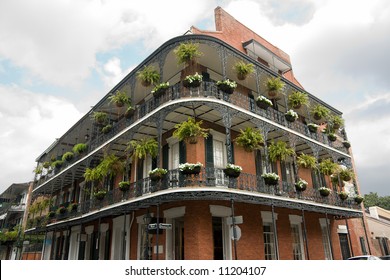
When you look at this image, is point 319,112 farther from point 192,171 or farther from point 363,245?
point 192,171

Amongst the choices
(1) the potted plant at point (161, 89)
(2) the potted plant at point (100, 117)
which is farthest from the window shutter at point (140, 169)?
(1) the potted plant at point (161, 89)

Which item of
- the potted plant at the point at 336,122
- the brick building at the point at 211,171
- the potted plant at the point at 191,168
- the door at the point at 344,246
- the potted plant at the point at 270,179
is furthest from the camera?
the door at the point at 344,246

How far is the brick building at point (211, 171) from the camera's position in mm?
11711

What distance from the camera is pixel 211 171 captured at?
37.0 feet

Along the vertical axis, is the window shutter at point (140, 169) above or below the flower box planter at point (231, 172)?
above

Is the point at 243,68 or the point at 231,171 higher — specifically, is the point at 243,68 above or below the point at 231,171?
above

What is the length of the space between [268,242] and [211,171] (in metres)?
5.29

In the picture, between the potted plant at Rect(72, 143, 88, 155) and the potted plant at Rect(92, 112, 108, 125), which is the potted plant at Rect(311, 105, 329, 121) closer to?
the potted plant at Rect(92, 112, 108, 125)

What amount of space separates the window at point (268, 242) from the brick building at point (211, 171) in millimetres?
45

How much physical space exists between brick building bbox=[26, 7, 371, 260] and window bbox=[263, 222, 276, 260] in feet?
0.15

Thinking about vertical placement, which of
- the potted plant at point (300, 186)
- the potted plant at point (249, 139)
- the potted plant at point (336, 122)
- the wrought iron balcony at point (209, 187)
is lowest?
the wrought iron balcony at point (209, 187)

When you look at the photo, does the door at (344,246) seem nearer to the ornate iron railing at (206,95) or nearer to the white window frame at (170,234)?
the ornate iron railing at (206,95)

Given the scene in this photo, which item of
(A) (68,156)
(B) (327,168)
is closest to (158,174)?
(B) (327,168)

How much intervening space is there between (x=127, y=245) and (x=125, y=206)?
3.42 meters
